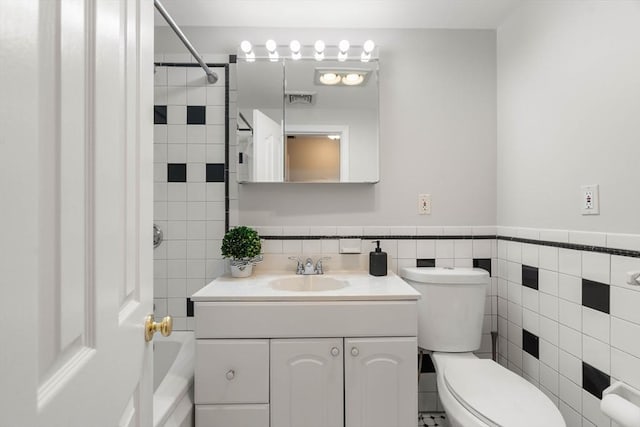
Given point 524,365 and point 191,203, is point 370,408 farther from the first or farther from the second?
point 191,203

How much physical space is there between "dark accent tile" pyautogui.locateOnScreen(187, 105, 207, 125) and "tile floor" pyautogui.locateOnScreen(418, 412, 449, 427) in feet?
6.78

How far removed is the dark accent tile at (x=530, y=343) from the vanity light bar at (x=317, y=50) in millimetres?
1687

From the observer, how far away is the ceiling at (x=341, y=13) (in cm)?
171

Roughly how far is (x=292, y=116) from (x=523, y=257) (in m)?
1.44

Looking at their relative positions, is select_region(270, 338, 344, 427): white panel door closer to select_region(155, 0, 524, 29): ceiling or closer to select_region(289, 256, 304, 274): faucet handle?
select_region(289, 256, 304, 274): faucet handle

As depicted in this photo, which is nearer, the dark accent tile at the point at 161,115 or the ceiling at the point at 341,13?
the ceiling at the point at 341,13

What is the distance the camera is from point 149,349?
735 millimetres

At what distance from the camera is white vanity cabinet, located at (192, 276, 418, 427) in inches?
54.1

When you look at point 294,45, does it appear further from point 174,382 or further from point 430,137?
point 174,382

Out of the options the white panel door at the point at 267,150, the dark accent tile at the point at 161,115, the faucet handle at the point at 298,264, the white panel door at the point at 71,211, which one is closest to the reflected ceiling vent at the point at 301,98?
the white panel door at the point at 267,150

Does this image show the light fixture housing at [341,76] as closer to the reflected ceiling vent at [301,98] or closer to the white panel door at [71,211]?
the reflected ceiling vent at [301,98]

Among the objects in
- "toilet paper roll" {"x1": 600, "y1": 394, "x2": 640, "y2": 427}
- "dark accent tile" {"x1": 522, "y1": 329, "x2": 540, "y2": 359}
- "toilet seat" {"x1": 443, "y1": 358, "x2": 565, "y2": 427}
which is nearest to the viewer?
"toilet paper roll" {"x1": 600, "y1": 394, "x2": 640, "y2": 427}

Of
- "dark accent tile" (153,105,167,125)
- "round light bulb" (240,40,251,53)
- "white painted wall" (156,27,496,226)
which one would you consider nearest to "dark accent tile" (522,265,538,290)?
"white painted wall" (156,27,496,226)

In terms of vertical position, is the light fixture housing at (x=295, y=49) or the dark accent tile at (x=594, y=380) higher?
the light fixture housing at (x=295, y=49)
